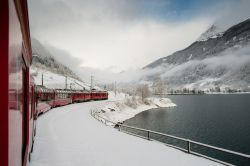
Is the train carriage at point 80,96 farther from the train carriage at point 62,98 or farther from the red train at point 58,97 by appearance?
the train carriage at point 62,98

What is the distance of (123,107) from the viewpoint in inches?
2469

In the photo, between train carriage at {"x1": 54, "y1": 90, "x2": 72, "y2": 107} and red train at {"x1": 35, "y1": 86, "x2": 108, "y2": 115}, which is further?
train carriage at {"x1": 54, "y1": 90, "x2": 72, "y2": 107}

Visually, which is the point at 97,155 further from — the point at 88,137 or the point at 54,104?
the point at 54,104

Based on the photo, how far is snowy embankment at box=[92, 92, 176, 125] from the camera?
4501 cm

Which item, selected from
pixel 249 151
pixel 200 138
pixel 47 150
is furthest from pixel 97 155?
pixel 200 138

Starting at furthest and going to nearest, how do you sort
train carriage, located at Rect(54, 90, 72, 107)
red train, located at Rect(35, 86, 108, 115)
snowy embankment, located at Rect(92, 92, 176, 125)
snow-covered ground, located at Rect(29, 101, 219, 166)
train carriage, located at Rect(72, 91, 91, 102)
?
train carriage, located at Rect(72, 91, 91, 102) → snowy embankment, located at Rect(92, 92, 176, 125) → train carriage, located at Rect(54, 90, 72, 107) → red train, located at Rect(35, 86, 108, 115) → snow-covered ground, located at Rect(29, 101, 219, 166)

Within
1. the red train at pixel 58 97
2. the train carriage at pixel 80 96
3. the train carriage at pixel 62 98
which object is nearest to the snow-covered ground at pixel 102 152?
the red train at pixel 58 97

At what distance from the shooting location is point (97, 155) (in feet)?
35.4

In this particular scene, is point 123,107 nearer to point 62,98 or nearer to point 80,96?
point 80,96
